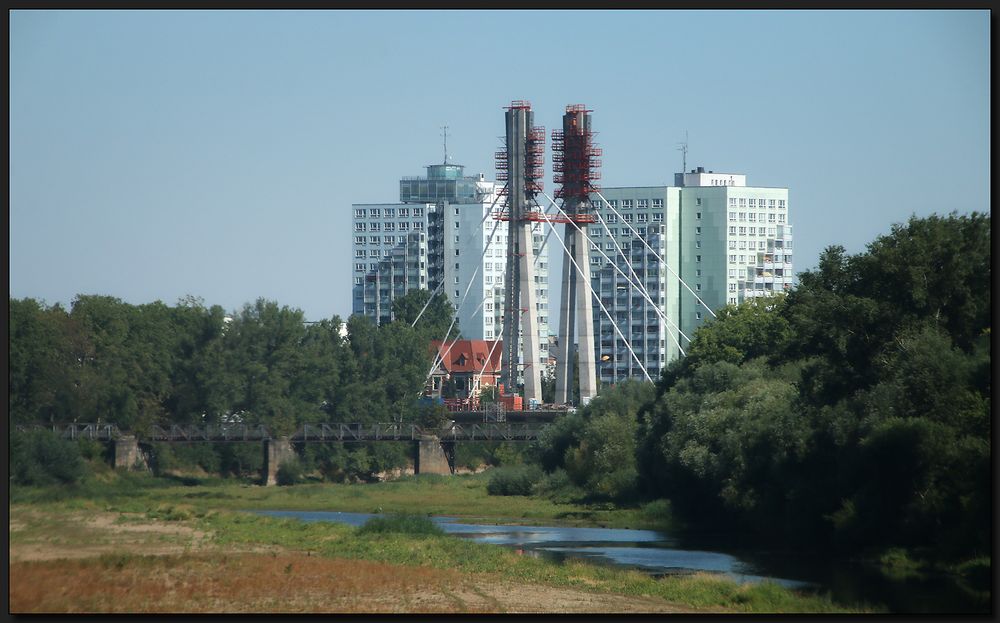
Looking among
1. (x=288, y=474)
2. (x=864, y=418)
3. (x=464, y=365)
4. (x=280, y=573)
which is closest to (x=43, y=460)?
(x=280, y=573)

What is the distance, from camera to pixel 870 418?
43.7m

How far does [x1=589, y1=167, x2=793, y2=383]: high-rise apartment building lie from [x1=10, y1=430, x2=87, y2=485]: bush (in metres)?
109

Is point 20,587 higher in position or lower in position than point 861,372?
lower

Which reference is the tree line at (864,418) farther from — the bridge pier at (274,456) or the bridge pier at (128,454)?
the bridge pier at (274,456)

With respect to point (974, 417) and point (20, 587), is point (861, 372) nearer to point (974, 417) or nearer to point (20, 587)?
point (974, 417)

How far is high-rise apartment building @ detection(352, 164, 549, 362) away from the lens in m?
168

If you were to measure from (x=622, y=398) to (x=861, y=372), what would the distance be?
29.5 meters

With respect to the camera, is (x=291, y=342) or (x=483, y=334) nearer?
(x=291, y=342)

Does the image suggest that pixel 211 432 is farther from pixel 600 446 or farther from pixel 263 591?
pixel 263 591

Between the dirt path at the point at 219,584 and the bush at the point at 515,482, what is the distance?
33381 mm

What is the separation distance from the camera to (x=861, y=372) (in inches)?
1909

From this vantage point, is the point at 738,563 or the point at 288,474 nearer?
the point at 738,563

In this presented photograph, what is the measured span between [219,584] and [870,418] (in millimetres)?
17925

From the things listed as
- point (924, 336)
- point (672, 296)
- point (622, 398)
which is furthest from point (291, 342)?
point (672, 296)
